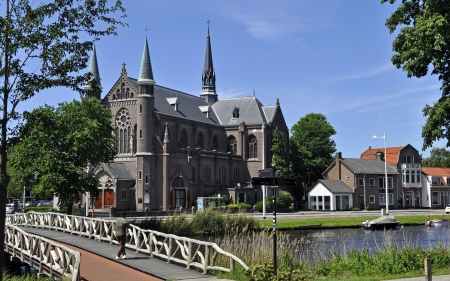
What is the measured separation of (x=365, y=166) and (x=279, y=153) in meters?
13.9

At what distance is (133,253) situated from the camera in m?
24.1

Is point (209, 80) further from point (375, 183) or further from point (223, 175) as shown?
point (375, 183)

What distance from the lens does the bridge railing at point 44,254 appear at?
1844cm

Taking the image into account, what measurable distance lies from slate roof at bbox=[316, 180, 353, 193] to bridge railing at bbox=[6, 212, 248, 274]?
4960 cm

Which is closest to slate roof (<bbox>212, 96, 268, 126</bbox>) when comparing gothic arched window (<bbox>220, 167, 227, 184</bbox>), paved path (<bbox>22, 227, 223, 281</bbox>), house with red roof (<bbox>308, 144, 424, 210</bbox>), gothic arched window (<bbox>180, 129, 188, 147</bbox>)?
gothic arched window (<bbox>220, 167, 227, 184</bbox>)

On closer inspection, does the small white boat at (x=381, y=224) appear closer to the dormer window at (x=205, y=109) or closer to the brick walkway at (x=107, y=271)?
the brick walkway at (x=107, y=271)

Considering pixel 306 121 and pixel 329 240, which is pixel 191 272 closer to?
pixel 329 240

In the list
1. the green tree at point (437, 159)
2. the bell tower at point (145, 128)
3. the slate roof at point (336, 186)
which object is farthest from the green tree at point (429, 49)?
the green tree at point (437, 159)

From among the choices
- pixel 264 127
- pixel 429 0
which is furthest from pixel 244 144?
pixel 429 0

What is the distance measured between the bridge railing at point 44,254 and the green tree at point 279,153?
62.6 m

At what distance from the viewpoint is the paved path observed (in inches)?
733

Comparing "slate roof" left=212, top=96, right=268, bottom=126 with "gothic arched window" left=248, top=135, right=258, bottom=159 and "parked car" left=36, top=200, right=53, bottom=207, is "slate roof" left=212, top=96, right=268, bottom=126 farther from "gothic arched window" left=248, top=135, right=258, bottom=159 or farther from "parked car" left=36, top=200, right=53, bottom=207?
"parked car" left=36, top=200, right=53, bottom=207

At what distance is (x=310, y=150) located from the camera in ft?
328

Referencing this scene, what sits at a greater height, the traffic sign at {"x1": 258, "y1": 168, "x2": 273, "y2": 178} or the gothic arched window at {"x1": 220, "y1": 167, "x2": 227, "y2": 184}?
the gothic arched window at {"x1": 220, "y1": 167, "x2": 227, "y2": 184}
